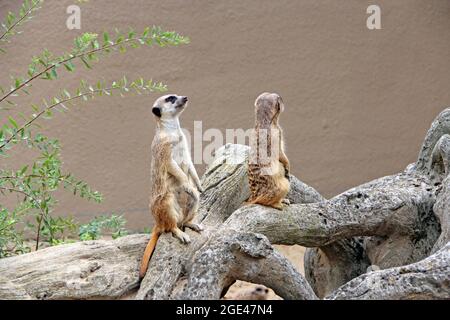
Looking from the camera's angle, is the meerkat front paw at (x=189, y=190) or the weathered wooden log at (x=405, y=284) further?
the meerkat front paw at (x=189, y=190)

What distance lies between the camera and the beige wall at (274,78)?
6238mm

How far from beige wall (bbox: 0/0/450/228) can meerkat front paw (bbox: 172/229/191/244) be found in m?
2.92

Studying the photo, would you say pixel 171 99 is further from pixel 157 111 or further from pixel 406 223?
pixel 406 223

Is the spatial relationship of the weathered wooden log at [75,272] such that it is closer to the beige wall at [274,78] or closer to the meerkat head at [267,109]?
the meerkat head at [267,109]

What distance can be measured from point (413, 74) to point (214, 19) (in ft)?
6.13

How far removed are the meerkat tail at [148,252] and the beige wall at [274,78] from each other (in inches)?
114

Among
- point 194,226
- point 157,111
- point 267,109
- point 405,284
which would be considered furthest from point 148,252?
point 405,284

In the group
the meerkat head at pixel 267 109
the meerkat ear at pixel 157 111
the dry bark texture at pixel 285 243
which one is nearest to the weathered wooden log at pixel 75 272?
the dry bark texture at pixel 285 243

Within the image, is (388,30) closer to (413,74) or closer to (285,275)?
(413,74)

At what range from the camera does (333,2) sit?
651 cm

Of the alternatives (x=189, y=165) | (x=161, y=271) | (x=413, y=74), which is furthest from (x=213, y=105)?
(x=161, y=271)

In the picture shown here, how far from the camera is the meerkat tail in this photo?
3.40 meters

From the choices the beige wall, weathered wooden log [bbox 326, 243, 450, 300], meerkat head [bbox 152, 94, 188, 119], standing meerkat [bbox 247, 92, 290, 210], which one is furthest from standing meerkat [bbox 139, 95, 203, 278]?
the beige wall
